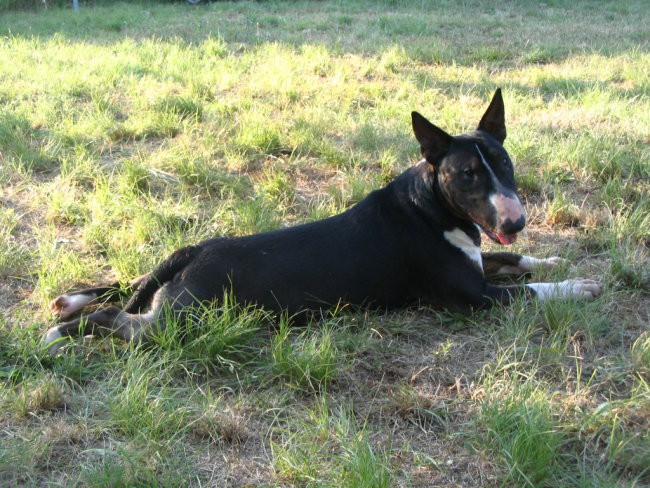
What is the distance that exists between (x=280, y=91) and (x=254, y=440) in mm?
4946

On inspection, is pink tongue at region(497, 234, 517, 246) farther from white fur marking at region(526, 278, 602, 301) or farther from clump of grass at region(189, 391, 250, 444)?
clump of grass at region(189, 391, 250, 444)

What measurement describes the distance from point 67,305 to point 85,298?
9cm

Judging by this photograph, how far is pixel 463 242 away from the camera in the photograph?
3.52 meters

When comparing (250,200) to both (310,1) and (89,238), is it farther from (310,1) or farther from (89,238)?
(310,1)

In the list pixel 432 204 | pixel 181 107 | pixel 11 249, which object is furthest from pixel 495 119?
pixel 181 107

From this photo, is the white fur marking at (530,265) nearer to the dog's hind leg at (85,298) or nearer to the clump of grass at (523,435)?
the clump of grass at (523,435)

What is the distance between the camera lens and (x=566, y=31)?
402 inches

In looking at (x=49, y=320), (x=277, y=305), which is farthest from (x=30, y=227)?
(x=277, y=305)

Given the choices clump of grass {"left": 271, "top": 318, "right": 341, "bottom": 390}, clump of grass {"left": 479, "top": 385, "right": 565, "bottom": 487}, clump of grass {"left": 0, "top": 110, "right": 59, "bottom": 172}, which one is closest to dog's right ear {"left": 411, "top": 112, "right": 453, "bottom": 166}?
clump of grass {"left": 271, "top": 318, "right": 341, "bottom": 390}

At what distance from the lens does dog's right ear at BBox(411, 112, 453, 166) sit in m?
3.43

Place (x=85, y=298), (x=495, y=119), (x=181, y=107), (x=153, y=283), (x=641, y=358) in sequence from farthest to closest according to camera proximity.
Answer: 1. (x=181, y=107)
2. (x=495, y=119)
3. (x=85, y=298)
4. (x=153, y=283)
5. (x=641, y=358)

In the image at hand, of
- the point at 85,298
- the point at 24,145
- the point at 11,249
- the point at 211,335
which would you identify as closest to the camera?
the point at 211,335

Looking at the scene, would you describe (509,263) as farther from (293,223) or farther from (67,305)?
(67,305)

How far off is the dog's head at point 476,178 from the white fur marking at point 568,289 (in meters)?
0.33
